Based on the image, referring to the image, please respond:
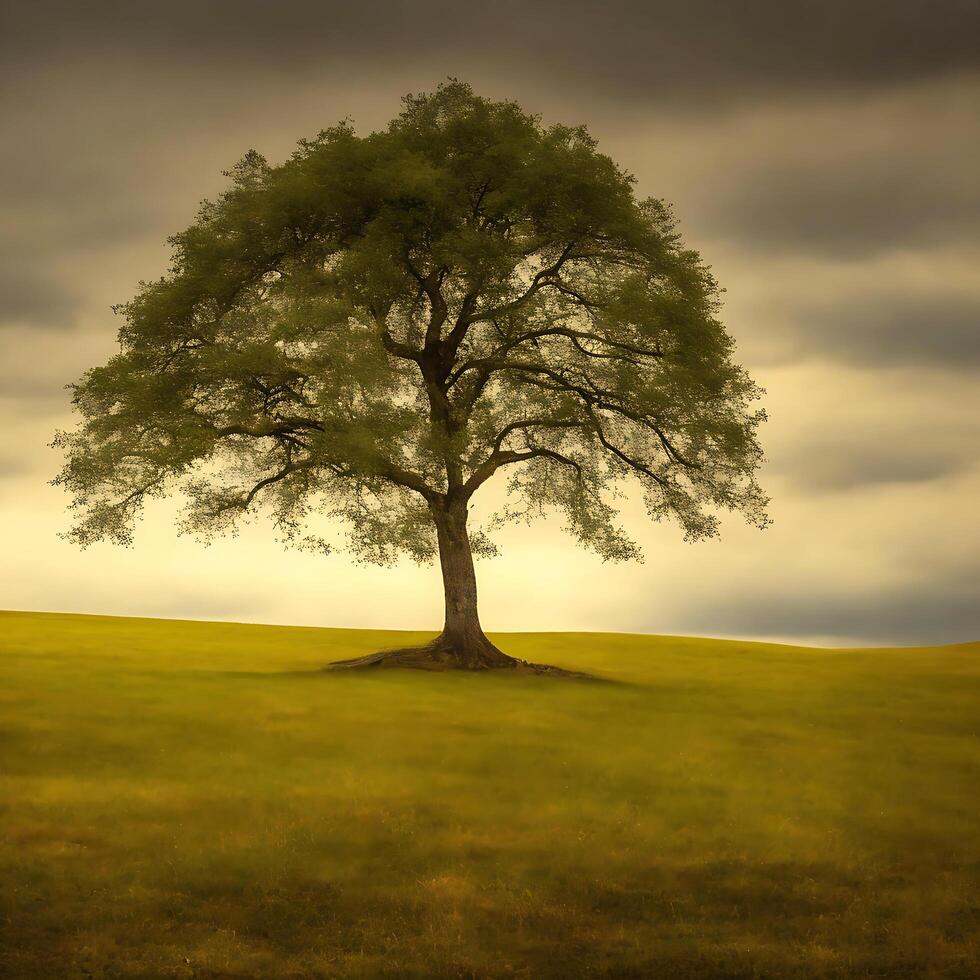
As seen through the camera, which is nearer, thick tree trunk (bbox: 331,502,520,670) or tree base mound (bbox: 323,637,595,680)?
tree base mound (bbox: 323,637,595,680)

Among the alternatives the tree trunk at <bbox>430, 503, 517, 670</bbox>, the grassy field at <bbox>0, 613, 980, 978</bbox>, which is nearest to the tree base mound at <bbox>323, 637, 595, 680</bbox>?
the tree trunk at <bbox>430, 503, 517, 670</bbox>

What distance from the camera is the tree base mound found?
128ft

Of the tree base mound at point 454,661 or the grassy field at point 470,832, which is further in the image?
the tree base mound at point 454,661

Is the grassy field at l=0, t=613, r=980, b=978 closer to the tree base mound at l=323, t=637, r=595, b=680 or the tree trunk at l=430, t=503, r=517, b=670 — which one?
the tree base mound at l=323, t=637, r=595, b=680

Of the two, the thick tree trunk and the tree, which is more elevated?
the tree

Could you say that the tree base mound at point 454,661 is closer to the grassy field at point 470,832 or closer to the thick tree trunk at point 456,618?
the thick tree trunk at point 456,618

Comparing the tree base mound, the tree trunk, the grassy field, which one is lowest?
the grassy field

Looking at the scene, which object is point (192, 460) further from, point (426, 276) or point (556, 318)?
point (556, 318)

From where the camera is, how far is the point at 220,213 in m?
41.1

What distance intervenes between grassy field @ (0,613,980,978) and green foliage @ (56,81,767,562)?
8959mm

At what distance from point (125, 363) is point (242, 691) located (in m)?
14.2

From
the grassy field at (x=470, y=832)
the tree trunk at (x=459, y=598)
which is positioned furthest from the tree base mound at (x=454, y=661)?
the grassy field at (x=470, y=832)

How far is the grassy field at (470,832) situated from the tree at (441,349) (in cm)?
826

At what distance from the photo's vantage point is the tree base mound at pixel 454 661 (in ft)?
128
